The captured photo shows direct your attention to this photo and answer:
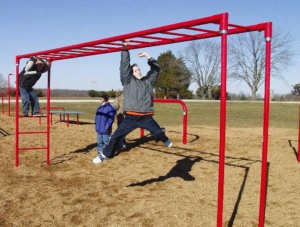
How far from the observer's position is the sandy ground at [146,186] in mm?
3381

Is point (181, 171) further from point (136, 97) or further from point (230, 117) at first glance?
point (230, 117)

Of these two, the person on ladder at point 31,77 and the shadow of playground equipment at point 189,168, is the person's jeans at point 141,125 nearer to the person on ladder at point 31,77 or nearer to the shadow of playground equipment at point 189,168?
the shadow of playground equipment at point 189,168

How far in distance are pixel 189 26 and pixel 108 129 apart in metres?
3.42

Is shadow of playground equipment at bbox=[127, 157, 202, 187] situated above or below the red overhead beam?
below

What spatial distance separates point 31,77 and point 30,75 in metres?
Answer: 0.11

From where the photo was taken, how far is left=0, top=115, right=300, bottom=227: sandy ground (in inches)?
133

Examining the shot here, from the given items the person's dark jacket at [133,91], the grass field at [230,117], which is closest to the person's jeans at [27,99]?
the person's dark jacket at [133,91]

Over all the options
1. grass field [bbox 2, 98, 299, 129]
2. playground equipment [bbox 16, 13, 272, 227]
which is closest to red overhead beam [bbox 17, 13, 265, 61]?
playground equipment [bbox 16, 13, 272, 227]

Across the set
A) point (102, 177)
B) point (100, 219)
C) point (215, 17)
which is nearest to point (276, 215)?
point (100, 219)

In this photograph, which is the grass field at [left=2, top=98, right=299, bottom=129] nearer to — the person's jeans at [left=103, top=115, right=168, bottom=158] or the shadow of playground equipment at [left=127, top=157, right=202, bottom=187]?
the shadow of playground equipment at [left=127, top=157, right=202, bottom=187]

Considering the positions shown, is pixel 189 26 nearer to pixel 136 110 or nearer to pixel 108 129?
pixel 136 110

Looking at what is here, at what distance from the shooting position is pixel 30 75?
5.94 m

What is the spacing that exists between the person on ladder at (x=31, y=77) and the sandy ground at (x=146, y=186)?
1.00 m

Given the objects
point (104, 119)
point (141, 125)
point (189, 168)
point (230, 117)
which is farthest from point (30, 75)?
point (230, 117)
